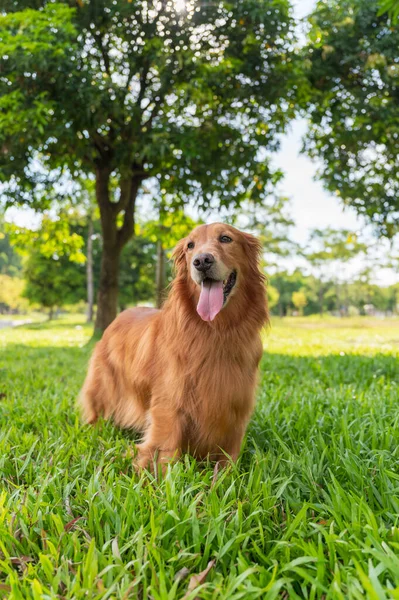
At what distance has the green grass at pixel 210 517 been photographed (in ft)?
4.53

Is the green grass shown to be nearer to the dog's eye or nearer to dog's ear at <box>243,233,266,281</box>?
dog's ear at <box>243,233,266,281</box>

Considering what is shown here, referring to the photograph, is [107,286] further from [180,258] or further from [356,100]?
[180,258]

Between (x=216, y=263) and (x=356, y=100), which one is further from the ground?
(x=356, y=100)

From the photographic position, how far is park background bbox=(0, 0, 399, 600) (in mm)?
1519

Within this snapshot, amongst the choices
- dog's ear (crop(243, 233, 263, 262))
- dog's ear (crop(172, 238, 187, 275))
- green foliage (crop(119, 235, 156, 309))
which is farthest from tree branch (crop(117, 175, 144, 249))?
green foliage (crop(119, 235, 156, 309))

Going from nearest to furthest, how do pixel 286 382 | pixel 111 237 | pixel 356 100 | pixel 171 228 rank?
pixel 286 382, pixel 356 100, pixel 111 237, pixel 171 228

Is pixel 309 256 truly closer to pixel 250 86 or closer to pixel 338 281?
pixel 338 281

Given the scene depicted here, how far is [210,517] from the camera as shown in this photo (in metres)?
1.72

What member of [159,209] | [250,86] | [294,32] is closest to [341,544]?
[250,86]

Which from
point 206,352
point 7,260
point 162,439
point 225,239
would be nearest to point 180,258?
point 225,239

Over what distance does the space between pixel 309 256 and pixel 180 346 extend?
113ft

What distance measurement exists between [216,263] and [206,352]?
1.68 ft

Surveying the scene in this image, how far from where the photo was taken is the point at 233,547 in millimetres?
1576

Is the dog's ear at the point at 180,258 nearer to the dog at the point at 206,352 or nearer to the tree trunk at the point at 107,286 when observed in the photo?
the dog at the point at 206,352
